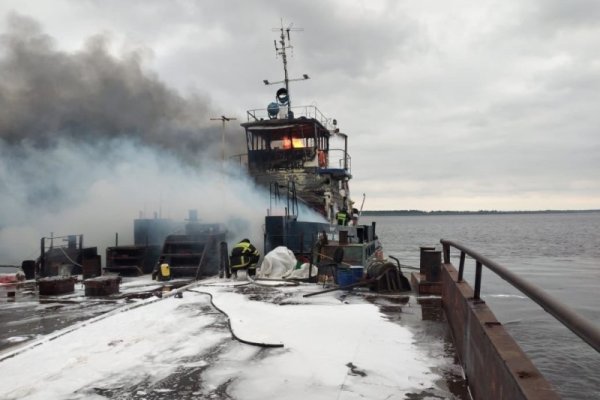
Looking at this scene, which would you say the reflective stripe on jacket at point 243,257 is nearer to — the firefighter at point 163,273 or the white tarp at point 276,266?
the white tarp at point 276,266

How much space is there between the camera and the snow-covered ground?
473 cm

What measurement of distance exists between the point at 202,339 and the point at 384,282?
5298 mm

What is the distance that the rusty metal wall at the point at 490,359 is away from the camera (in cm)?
295

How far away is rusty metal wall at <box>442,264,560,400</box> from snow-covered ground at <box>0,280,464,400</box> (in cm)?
42

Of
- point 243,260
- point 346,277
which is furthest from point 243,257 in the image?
point 346,277

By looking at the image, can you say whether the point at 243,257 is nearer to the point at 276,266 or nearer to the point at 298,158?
the point at 276,266

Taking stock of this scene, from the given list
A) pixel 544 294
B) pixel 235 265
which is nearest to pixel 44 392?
pixel 544 294

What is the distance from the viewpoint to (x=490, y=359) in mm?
3832

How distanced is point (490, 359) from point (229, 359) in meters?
3.19

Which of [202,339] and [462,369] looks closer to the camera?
[462,369]

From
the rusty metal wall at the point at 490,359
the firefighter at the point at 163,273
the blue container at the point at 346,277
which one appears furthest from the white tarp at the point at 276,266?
the rusty metal wall at the point at 490,359

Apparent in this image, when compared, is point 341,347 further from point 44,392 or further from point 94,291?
point 94,291

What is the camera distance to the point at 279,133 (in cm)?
2297

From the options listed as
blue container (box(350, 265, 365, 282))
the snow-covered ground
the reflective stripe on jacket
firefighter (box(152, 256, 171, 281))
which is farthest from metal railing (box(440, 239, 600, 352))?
firefighter (box(152, 256, 171, 281))
